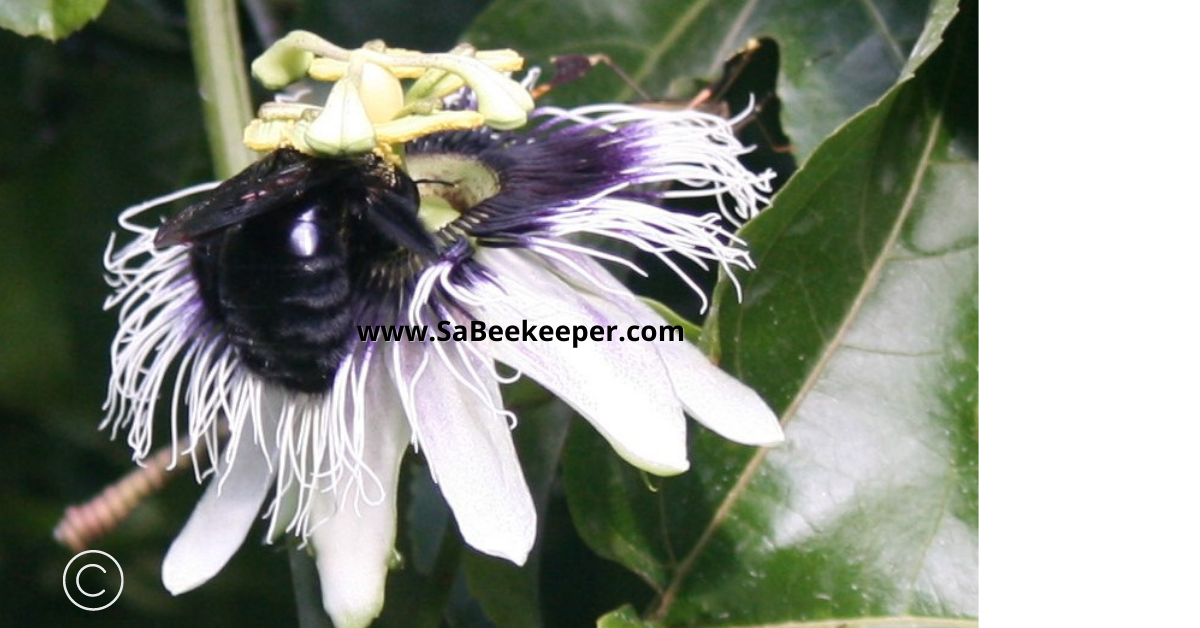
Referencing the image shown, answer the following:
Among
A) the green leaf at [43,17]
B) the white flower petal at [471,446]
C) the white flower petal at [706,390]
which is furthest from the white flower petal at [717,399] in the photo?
the green leaf at [43,17]

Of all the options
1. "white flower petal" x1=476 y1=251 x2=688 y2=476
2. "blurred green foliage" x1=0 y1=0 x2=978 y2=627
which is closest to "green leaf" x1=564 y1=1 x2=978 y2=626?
"blurred green foliage" x1=0 y1=0 x2=978 y2=627

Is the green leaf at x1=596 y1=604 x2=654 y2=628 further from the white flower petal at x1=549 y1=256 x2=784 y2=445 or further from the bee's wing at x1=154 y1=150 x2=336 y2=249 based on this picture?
the bee's wing at x1=154 y1=150 x2=336 y2=249

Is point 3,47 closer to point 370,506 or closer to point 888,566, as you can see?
point 370,506

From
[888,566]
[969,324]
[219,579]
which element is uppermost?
[969,324]

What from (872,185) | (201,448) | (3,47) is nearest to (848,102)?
(872,185)

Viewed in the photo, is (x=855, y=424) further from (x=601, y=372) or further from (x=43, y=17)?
(x=43, y=17)

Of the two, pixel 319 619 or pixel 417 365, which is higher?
pixel 417 365

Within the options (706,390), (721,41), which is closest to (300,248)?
(706,390)
